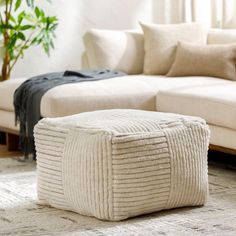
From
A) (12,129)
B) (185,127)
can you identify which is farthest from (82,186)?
(12,129)

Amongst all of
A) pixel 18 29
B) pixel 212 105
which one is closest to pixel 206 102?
pixel 212 105

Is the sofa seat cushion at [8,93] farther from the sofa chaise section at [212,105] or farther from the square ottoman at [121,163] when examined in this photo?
the square ottoman at [121,163]

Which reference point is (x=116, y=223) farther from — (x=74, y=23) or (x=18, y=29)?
(x=74, y=23)

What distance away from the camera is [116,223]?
2.95 metres

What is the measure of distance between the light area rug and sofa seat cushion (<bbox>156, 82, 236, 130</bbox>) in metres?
0.43

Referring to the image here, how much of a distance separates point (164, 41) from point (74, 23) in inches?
41.4

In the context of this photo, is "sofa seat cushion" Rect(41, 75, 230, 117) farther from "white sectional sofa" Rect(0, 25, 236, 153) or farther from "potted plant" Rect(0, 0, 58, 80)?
"potted plant" Rect(0, 0, 58, 80)

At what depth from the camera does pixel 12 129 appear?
468 cm

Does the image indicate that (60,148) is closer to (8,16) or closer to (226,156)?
(226,156)

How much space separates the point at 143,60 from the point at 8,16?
990mm

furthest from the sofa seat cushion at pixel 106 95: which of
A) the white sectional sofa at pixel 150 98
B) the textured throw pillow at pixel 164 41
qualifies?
the textured throw pillow at pixel 164 41

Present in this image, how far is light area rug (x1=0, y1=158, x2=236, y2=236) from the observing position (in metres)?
2.85

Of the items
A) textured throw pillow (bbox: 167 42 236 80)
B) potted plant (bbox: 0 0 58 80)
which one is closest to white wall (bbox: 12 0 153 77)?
potted plant (bbox: 0 0 58 80)

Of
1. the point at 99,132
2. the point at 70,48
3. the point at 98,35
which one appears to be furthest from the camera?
the point at 70,48
